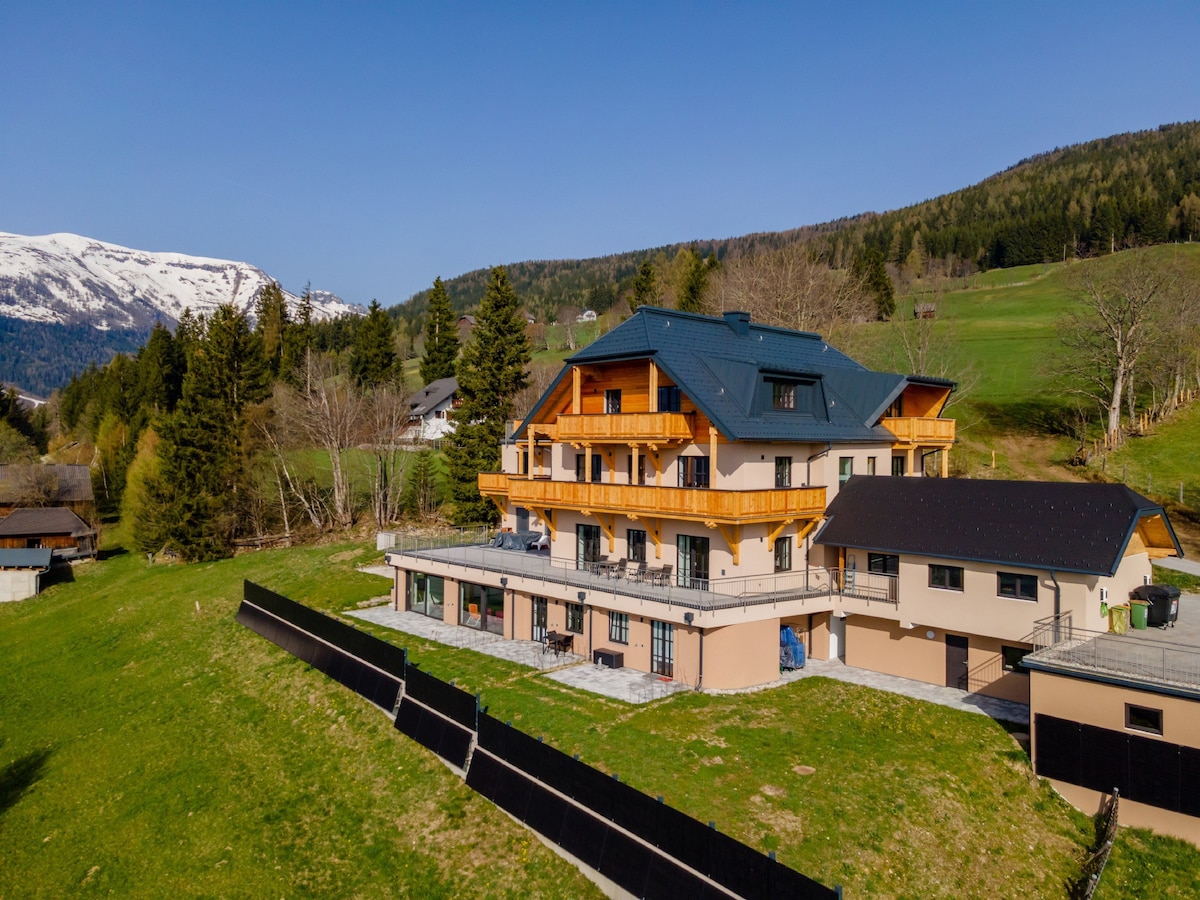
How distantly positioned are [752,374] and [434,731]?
1548 centimetres

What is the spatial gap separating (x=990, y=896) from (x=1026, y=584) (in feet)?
31.6

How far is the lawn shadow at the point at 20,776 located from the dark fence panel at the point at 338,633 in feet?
28.9

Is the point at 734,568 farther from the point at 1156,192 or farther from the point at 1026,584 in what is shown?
the point at 1156,192

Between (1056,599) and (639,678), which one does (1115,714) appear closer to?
(1056,599)

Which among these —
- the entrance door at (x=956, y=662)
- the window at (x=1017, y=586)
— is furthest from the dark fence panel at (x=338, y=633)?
the window at (x=1017, y=586)

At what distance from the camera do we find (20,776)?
78.5 ft

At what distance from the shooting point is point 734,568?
26.0 m

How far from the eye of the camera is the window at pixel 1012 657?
22.5 metres

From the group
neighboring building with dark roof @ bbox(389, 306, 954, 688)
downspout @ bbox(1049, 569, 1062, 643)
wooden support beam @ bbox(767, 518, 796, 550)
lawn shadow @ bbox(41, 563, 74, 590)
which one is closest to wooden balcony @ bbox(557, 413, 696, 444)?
neighboring building with dark roof @ bbox(389, 306, 954, 688)

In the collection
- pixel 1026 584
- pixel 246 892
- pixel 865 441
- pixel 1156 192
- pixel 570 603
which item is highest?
pixel 1156 192

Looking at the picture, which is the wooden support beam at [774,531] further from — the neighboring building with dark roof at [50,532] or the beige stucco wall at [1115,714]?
the neighboring building with dark roof at [50,532]

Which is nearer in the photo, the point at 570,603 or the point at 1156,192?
the point at 570,603

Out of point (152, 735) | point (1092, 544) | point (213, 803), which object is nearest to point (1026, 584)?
point (1092, 544)

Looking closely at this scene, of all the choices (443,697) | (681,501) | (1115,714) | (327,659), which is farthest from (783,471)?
(327,659)
